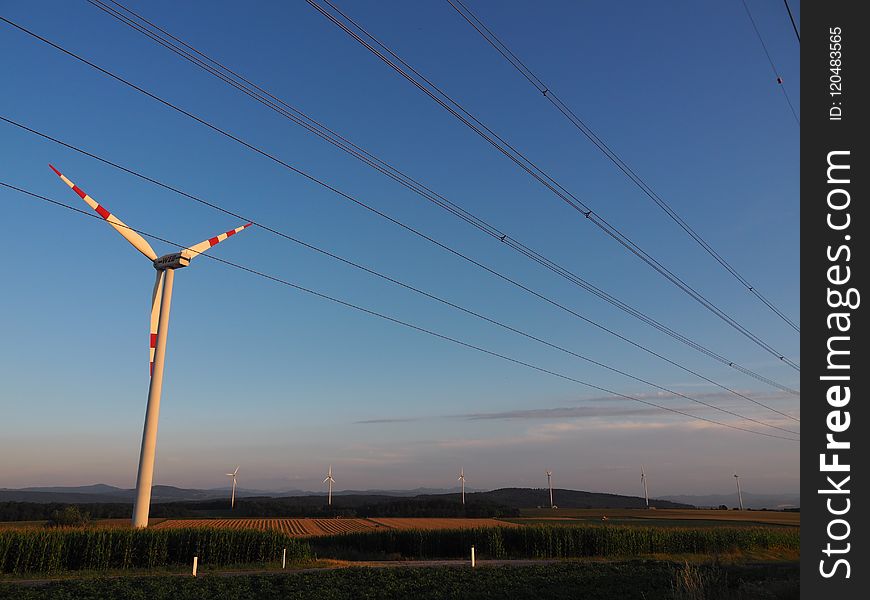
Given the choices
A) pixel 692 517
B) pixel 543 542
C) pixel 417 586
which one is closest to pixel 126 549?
pixel 417 586

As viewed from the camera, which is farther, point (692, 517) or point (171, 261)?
point (692, 517)

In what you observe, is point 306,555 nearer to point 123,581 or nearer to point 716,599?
point 123,581

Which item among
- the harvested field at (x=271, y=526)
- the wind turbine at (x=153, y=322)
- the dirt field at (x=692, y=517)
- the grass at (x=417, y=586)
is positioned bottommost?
the dirt field at (x=692, y=517)

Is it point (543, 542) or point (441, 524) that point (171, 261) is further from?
point (441, 524)

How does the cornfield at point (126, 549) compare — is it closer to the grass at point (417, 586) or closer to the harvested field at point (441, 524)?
the grass at point (417, 586)

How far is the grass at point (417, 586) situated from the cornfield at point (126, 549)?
12.2 metres

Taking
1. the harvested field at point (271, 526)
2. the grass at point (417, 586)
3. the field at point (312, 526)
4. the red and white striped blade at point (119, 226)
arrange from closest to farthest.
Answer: the grass at point (417, 586) → the red and white striped blade at point (119, 226) → the harvested field at point (271, 526) → the field at point (312, 526)

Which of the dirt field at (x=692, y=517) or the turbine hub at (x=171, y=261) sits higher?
the turbine hub at (x=171, y=261)

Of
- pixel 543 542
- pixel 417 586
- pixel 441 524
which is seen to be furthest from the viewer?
pixel 441 524

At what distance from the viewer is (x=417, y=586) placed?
36.6 m

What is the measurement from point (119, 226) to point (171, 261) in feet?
15.4

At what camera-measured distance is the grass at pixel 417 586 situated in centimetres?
3216

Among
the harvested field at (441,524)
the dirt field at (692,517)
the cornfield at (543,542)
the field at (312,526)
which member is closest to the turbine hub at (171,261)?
the field at (312,526)
